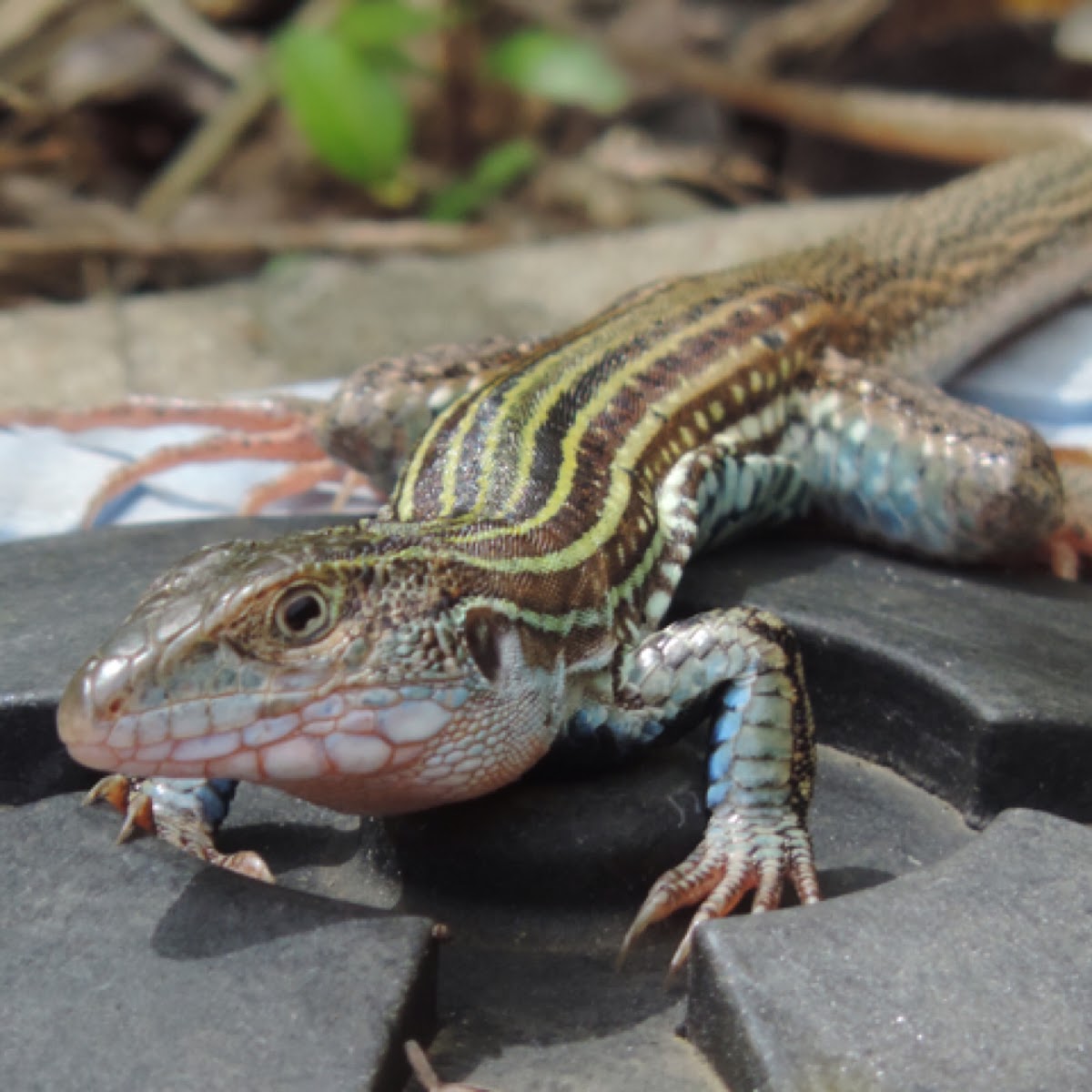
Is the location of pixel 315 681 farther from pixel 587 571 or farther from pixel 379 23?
pixel 379 23

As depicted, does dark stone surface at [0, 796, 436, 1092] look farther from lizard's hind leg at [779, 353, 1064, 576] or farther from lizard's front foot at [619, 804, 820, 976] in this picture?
lizard's hind leg at [779, 353, 1064, 576]

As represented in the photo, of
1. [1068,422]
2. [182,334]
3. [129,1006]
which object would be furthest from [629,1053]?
[182,334]

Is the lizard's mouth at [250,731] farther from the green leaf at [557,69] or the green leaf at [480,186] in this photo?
the green leaf at [480,186]

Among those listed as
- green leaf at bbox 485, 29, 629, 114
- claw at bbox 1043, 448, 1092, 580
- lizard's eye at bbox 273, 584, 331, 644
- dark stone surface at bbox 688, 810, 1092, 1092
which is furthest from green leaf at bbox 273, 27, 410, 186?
dark stone surface at bbox 688, 810, 1092, 1092

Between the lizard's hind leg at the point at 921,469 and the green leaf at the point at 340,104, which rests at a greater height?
the green leaf at the point at 340,104

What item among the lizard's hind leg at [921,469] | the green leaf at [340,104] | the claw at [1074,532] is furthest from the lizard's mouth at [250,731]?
the green leaf at [340,104]

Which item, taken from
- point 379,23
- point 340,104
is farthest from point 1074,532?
point 379,23
